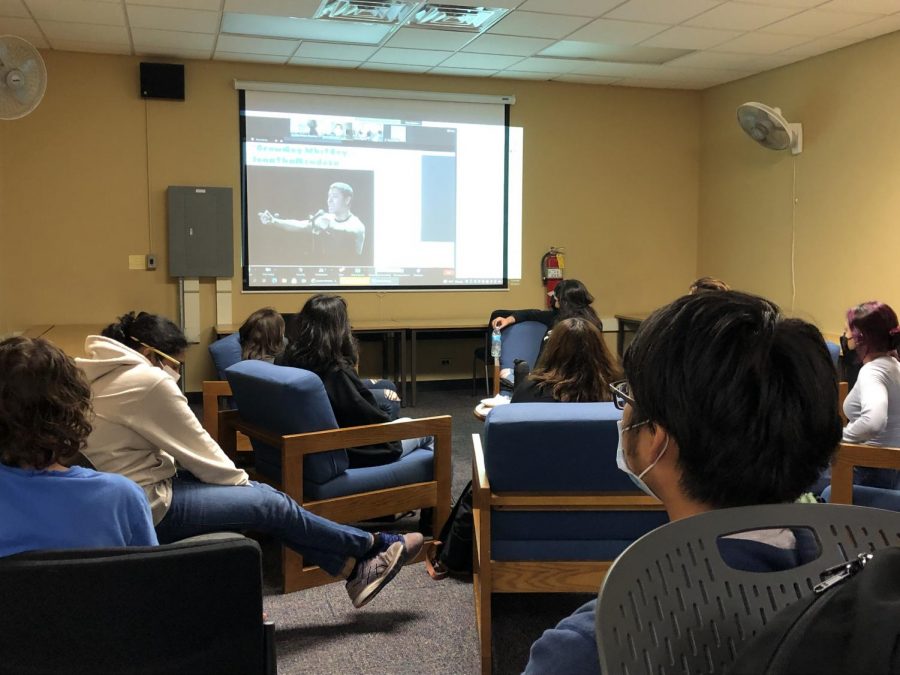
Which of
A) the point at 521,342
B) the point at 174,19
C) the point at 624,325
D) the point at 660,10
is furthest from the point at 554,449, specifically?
the point at 624,325

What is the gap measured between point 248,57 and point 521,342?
3128 millimetres

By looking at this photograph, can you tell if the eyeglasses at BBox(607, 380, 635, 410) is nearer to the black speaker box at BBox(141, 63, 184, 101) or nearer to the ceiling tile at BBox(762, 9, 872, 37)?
the ceiling tile at BBox(762, 9, 872, 37)

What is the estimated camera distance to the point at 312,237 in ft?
21.9

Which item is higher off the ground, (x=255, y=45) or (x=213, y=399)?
(x=255, y=45)

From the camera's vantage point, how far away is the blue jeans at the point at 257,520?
2.44 metres

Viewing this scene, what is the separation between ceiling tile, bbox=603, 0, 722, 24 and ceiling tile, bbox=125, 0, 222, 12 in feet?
8.02

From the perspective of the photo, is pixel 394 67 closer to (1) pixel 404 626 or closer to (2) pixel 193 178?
(2) pixel 193 178

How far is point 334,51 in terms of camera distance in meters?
5.96

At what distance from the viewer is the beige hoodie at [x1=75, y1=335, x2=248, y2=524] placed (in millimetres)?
2309

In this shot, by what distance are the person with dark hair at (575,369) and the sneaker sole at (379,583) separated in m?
0.73

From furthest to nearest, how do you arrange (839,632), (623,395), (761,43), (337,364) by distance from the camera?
1. (761,43)
2. (337,364)
3. (623,395)
4. (839,632)

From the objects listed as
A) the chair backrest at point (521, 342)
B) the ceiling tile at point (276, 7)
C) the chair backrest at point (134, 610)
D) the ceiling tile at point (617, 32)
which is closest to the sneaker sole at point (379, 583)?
the chair backrest at point (134, 610)

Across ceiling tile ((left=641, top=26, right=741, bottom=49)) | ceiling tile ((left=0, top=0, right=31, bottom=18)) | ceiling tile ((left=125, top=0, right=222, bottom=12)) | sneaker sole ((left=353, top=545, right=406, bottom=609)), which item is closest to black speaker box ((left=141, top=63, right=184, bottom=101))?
ceiling tile ((left=0, top=0, right=31, bottom=18))

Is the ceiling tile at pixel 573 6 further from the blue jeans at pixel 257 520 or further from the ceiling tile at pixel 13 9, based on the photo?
the blue jeans at pixel 257 520
